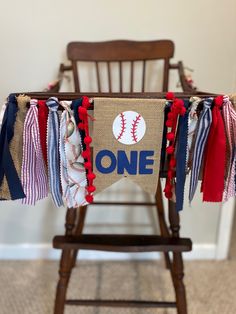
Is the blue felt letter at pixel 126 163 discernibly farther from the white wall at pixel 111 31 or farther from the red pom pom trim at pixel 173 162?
the white wall at pixel 111 31

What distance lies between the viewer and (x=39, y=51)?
113 cm

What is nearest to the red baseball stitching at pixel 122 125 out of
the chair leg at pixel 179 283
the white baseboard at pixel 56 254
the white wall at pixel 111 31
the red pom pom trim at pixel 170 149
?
the red pom pom trim at pixel 170 149

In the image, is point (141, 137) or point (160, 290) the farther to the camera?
point (160, 290)

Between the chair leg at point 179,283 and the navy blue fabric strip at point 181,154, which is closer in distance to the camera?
the navy blue fabric strip at point 181,154

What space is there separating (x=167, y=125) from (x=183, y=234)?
2.79 feet

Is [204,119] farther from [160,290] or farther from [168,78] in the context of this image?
[160,290]

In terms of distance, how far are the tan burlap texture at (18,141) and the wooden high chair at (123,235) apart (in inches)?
11.2

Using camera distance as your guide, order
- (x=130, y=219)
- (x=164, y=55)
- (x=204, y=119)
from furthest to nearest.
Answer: (x=130, y=219) → (x=164, y=55) → (x=204, y=119)

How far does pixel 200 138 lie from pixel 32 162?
0.36m

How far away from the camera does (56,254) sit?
1.37 meters

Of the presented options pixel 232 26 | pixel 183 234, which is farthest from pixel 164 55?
pixel 183 234

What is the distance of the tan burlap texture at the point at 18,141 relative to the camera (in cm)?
63

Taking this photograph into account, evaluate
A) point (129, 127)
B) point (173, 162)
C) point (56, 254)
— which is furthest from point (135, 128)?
point (56, 254)

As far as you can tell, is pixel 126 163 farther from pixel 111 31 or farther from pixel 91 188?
pixel 111 31
